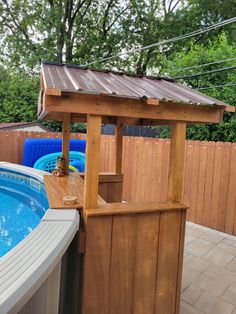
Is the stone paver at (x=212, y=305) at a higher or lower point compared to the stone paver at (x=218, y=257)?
lower

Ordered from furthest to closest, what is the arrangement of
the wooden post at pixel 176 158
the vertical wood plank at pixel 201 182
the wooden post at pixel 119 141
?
the vertical wood plank at pixel 201 182, the wooden post at pixel 119 141, the wooden post at pixel 176 158

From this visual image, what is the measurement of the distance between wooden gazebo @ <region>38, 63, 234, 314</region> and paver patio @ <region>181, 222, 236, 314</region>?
48 cm

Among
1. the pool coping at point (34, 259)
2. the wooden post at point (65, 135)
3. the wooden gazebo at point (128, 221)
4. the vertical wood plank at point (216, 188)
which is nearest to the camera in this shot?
the pool coping at point (34, 259)

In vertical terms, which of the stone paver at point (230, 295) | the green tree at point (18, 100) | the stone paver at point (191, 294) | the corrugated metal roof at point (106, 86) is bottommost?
the stone paver at point (191, 294)

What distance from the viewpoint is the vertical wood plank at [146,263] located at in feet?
7.25

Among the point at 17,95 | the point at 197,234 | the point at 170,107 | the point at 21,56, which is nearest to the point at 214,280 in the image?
the point at 197,234

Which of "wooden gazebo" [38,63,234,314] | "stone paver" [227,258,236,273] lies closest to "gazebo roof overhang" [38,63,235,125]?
"wooden gazebo" [38,63,234,314]

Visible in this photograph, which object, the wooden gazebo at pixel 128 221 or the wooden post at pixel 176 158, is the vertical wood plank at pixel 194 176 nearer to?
the wooden gazebo at pixel 128 221

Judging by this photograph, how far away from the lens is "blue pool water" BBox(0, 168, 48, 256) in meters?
3.64

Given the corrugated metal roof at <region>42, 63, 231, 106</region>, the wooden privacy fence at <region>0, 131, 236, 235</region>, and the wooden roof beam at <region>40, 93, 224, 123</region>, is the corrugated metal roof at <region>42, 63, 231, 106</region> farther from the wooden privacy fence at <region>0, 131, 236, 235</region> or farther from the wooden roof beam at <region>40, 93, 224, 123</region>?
the wooden privacy fence at <region>0, 131, 236, 235</region>

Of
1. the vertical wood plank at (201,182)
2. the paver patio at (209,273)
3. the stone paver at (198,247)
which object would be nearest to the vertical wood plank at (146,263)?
the paver patio at (209,273)

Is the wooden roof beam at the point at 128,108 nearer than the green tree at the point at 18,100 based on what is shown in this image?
Yes

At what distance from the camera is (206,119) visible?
7.68 ft

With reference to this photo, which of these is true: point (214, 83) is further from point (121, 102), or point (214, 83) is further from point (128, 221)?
point (128, 221)
